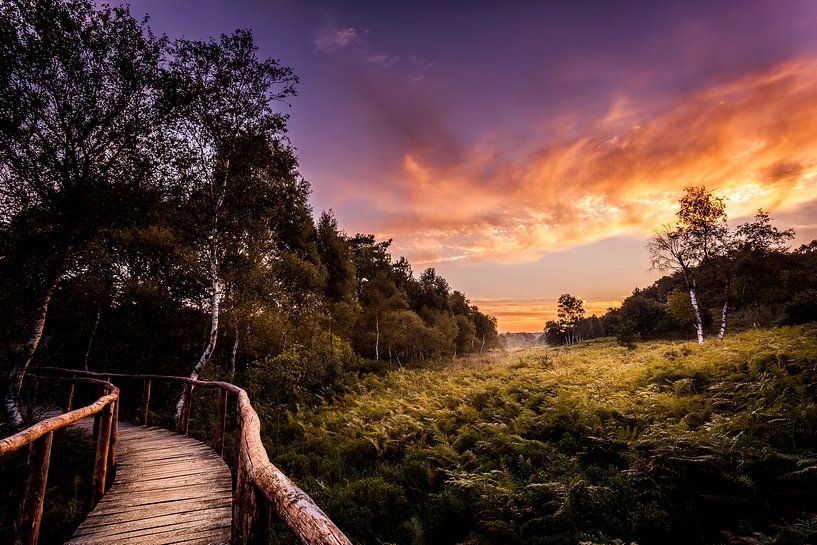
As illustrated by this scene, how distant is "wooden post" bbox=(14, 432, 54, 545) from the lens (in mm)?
3547

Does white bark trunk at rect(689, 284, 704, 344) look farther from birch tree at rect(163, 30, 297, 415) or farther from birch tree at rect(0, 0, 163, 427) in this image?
birch tree at rect(0, 0, 163, 427)

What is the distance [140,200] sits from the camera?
10.3 meters

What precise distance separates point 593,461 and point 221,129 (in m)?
15.5

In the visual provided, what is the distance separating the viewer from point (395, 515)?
599 cm

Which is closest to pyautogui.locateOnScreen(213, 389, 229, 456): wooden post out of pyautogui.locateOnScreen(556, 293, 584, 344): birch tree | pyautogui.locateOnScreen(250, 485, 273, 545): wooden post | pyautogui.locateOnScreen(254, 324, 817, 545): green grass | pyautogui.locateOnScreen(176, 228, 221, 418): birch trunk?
pyautogui.locateOnScreen(254, 324, 817, 545): green grass

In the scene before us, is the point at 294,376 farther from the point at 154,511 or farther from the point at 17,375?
the point at 154,511

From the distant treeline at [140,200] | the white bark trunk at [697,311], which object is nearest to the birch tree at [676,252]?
the white bark trunk at [697,311]

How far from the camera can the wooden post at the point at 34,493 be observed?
11.6 ft

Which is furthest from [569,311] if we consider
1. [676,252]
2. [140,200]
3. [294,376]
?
[140,200]

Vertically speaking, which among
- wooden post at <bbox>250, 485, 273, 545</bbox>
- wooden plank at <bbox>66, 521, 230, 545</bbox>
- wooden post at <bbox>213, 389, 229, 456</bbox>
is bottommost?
wooden plank at <bbox>66, 521, 230, 545</bbox>

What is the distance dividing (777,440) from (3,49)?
708 inches

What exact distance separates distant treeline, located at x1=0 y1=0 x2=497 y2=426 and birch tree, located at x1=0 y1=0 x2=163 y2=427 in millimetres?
32

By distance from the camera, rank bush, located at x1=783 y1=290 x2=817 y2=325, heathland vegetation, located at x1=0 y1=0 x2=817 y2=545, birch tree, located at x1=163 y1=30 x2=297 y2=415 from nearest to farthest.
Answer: heathland vegetation, located at x1=0 y1=0 x2=817 y2=545, birch tree, located at x1=163 y1=30 x2=297 y2=415, bush, located at x1=783 y1=290 x2=817 y2=325

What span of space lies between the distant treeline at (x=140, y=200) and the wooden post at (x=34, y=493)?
736 centimetres
